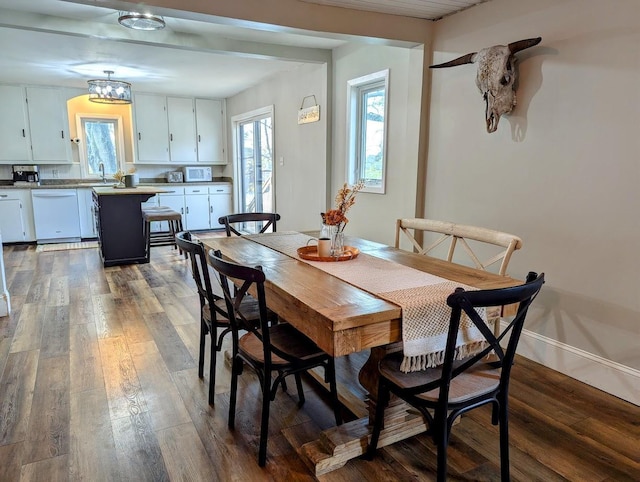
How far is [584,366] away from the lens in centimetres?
241

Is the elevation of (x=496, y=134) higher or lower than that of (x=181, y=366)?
higher

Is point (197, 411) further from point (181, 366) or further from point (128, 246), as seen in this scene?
point (128, 246)

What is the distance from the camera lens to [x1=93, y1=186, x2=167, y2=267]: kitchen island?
4988mm

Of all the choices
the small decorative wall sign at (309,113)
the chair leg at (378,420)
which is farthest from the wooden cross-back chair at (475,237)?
the small decorative wall sign at (309,113)

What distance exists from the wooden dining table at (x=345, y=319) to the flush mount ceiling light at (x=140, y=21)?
1.99 meters

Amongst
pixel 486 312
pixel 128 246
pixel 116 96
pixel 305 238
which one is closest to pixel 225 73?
pixel 116 96

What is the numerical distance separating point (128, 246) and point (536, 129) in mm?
4462

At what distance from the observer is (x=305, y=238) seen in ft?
9.35

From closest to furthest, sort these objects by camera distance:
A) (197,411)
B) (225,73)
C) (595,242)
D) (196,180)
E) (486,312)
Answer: (486,312), (197,411), (595,242), (225,73), (196,180)

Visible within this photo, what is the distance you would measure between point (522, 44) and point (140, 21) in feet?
8.56

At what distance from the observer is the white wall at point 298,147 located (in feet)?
15.3

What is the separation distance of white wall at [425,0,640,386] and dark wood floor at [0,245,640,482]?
448 millimetres

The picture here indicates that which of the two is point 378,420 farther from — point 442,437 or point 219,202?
point 219,202

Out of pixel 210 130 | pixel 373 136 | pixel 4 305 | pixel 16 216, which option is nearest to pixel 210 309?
pixel 4 305
